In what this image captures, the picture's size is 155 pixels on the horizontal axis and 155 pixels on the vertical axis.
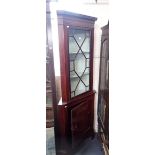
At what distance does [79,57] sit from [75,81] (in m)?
0.19

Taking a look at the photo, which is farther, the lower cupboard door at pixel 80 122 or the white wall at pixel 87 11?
the lower cupboard door at pixel 80 122

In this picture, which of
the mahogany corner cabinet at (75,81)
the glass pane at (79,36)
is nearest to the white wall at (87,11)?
the mahogany corner cabinet at (75,81)

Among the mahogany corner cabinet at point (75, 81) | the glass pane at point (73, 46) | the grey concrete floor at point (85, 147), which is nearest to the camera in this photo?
the grey concrete floor at point (85, 147)

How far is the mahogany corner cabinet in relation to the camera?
1174 mm

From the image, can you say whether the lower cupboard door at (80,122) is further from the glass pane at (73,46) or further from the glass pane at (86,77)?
the glass pane at (73,46)

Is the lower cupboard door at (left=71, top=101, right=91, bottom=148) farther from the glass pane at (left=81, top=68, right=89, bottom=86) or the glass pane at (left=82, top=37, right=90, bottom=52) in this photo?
the glass pane at (left=82, top=37, right=90, bottom=52)

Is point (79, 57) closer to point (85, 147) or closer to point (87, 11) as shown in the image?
point (87, 11)

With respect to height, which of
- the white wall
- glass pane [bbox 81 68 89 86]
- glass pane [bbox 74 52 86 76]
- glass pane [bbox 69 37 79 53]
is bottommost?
glass pane [bbox 81 68 89 86]

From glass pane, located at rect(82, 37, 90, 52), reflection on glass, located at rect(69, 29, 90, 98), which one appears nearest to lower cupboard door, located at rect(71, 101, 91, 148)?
reflection on glass, located at rect(69, 29, 90, 98)

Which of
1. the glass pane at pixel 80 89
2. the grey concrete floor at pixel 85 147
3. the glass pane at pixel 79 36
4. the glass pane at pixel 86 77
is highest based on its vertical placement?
the glass pane at pixel 79 36

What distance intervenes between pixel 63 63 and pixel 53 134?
45cm

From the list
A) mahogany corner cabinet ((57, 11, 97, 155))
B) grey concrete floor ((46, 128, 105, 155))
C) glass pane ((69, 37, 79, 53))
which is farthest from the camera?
glass pane ((69, 37, 79, 53))

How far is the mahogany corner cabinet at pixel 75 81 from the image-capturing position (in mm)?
1174

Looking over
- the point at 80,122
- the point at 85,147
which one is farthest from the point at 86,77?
the point at 85,147
